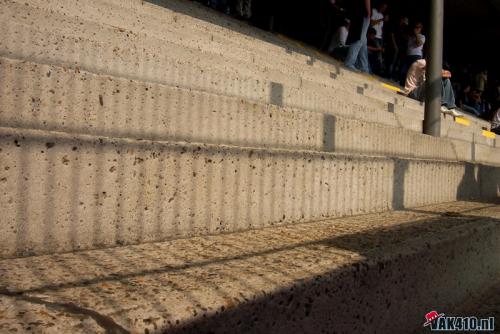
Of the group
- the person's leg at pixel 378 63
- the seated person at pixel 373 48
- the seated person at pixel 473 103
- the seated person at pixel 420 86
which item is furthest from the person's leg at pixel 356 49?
the seated person at pixel 473 103

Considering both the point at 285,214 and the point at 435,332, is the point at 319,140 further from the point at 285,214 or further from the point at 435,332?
the point at 435,332

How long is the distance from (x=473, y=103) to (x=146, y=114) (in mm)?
16707

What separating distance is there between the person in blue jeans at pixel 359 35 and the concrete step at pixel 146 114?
16.3ft

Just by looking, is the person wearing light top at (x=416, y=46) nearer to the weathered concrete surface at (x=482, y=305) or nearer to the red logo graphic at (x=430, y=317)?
the weathered concrete surface at (x=482, y=305)

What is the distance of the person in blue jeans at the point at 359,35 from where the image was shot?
6977 mm

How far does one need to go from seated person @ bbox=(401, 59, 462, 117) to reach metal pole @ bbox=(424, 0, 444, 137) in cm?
199

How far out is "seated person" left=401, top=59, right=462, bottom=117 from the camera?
21.8ft

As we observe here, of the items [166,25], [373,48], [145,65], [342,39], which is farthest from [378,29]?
[145,65]

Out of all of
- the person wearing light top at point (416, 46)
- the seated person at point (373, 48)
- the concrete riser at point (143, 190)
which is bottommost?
the concrete riser at point (143, 190)

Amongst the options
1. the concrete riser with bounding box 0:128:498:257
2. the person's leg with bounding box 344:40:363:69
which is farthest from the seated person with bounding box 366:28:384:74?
the concrete riser with bounding box 0:128:498:257

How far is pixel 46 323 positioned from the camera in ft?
2.53

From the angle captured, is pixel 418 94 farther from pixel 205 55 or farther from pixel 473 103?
pixel 473 103

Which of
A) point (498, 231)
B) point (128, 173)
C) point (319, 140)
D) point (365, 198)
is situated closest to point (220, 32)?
point (319, 140)

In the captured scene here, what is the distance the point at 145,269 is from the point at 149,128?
27.9 inches
